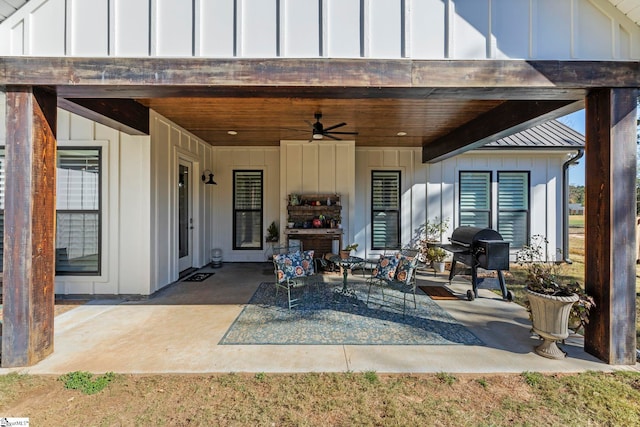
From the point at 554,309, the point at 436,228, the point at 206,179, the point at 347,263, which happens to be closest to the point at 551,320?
the point at 554,309

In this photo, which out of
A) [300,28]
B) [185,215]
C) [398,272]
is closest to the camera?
[300,28]

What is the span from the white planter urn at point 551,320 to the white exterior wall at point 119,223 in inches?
201

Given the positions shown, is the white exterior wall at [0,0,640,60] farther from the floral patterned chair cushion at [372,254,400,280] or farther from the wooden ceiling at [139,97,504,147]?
the floral patterned chair cushion at [372,254,400,280]

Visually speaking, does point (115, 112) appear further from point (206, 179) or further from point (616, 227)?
point (616, 227)

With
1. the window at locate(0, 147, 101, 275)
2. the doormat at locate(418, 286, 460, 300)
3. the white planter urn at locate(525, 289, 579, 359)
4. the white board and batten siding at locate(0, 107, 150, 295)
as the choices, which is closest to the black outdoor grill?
the doormat at locate(418, 286, 460, 300)

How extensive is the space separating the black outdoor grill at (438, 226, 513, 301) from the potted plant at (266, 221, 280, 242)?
12.8 ft

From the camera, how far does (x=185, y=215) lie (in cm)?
621

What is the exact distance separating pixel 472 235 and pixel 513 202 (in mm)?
3627

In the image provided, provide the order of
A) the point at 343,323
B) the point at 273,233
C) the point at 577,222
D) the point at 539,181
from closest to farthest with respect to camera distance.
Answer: the point at 343,323 < the point at 273,233 < the point at 539,181 < the point at 577,222

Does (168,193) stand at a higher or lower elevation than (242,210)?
higher

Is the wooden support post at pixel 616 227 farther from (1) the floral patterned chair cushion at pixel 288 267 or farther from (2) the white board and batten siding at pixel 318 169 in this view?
(2) the white board and batten siding at pixel 318 169

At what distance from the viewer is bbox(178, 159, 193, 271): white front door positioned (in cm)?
602

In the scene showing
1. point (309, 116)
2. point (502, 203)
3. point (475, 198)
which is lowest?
point (502, 203)

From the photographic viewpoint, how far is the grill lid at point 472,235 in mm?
4656
